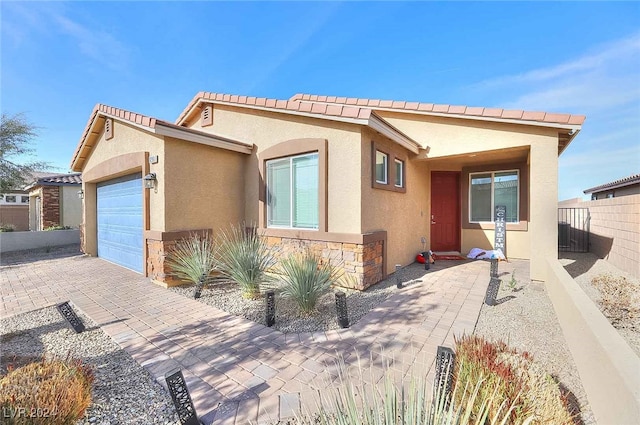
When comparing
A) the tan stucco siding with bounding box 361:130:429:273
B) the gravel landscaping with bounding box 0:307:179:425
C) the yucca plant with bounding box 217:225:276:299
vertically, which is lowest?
the gravel landscaping with bounding box 0:307:179:425

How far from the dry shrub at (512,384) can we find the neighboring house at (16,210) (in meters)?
29.6

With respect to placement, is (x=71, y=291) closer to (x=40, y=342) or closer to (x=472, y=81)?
(x=40, y=342)

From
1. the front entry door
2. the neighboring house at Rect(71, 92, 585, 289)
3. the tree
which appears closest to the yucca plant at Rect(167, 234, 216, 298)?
the neighboring house at Rect(71, 92, 585, 289)

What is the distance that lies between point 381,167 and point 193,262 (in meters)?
5.45

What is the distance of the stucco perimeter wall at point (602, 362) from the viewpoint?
1979mm

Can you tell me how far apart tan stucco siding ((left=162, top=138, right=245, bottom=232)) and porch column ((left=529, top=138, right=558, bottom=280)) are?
27.6 ft

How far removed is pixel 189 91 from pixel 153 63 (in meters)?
1.78

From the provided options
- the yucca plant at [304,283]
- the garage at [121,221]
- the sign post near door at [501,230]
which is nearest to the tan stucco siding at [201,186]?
the garage at [121,221]

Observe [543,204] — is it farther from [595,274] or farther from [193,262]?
[193,262]

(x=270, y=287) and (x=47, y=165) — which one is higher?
(x=47, y=165)

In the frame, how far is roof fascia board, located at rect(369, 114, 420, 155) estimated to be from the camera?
6.23m

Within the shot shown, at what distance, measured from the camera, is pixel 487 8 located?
6770 millimetres

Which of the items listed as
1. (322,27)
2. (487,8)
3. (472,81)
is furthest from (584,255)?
(322,27)

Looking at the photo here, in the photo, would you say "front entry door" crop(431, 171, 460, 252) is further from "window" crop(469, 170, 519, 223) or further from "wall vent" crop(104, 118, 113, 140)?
"wall vent" crop(104, 118, 113, 140)
